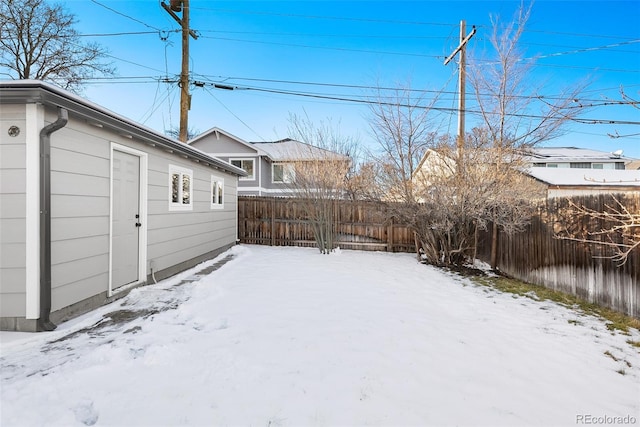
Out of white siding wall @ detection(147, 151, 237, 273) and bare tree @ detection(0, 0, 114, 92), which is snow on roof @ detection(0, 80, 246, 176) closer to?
white siding wall @ detection(147, 151, 237, 273)

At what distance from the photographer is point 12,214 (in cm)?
313

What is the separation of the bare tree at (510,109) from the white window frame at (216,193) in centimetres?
679

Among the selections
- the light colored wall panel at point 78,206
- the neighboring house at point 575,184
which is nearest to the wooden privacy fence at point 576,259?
the neighboring house at point 575,184

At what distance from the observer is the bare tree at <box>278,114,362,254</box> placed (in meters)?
8.55

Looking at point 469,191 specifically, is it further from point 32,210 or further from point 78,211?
point 32,210

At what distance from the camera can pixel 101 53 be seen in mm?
13609

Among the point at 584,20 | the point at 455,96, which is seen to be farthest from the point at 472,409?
the point at 584,20

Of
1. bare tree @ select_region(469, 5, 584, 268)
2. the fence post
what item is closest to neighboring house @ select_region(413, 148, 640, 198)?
bare tree @ select_region(469, 5, 584, 268)

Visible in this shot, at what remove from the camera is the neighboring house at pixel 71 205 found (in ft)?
10.2

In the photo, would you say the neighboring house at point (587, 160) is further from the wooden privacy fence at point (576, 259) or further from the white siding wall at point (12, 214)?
the white siding wall at point (12, 214)

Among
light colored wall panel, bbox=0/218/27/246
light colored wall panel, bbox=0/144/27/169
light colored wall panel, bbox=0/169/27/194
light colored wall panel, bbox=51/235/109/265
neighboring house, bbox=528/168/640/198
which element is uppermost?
neighboring house, bbox=528/168/640/198

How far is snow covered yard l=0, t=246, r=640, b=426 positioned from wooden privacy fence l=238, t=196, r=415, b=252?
483 cm

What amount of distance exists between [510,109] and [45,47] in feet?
59.1

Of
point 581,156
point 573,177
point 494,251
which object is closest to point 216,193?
point 494,251
